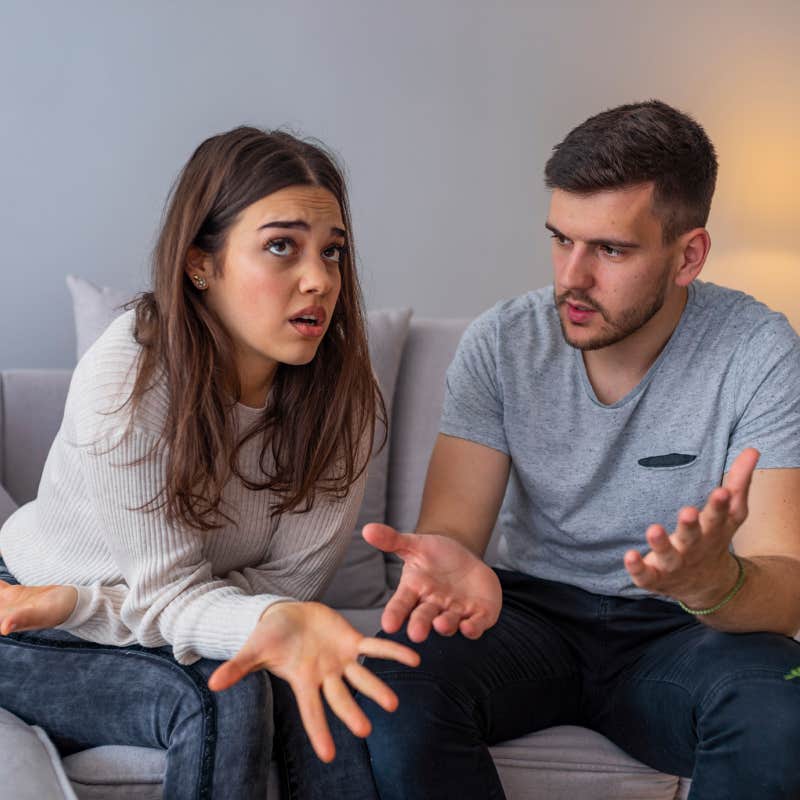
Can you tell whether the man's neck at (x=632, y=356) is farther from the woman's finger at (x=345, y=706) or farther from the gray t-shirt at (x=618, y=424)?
the woman's finger at (x=345, y=706)

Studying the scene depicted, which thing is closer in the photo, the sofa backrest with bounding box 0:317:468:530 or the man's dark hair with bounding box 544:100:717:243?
the man's dark hair with bounding box 544:100:717:243

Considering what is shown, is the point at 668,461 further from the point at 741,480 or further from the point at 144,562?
the point at 144,562

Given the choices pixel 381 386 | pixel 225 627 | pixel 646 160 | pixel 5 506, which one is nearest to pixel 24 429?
pixel 5 506

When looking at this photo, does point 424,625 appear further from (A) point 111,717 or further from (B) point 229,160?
(B) point 229,160

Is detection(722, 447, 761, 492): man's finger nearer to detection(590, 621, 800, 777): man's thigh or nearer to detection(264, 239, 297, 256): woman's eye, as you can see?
detection(590, 621, 800, 777): man's thigh

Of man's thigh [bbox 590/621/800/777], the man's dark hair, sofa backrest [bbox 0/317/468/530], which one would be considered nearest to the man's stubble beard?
the man's dark hair

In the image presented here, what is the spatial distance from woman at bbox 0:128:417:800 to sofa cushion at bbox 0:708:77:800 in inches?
1.7

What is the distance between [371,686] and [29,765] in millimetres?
482

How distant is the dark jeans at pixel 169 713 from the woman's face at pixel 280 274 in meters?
0.45

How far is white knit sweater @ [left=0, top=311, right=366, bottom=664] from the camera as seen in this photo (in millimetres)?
1434

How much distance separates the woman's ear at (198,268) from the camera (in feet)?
5.08

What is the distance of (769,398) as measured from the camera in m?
1.64

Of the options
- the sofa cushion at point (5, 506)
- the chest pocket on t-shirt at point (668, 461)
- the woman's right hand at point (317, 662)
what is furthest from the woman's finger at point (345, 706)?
the sofa cushion at point (5, 506)

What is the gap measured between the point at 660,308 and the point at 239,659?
0.90 metres
